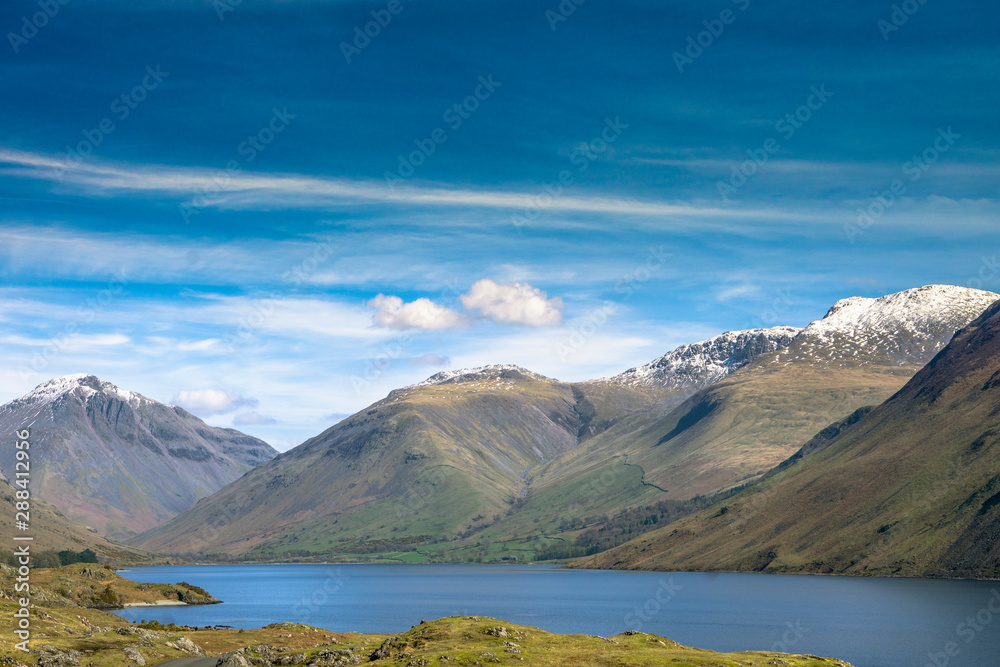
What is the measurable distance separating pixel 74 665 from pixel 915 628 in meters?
162

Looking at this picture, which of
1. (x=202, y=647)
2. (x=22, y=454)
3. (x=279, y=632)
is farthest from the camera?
(x=279, y=632)

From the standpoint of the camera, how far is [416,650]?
89.2m

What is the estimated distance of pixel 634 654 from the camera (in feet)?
283

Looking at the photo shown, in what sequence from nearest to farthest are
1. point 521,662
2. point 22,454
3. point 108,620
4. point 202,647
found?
point 521,662 → point 22,454 → point 202,647 → point 108,620

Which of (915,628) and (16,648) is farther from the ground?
(16,648)

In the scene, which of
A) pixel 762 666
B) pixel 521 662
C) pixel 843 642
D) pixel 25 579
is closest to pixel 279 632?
pixel 25 579

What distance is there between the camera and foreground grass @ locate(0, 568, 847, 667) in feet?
274

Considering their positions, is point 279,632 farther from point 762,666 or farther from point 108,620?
point 762,666

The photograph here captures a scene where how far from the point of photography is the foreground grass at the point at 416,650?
8350cm

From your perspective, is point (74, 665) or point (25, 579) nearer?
point (74, 665)

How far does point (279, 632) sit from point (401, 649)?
2252 inches

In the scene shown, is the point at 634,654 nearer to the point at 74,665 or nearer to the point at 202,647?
the point at 74,665

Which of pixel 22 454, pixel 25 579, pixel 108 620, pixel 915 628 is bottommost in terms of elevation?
pixel 915 628

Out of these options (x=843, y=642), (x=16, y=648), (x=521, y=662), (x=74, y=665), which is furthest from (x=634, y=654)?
(x=843, y=642)
